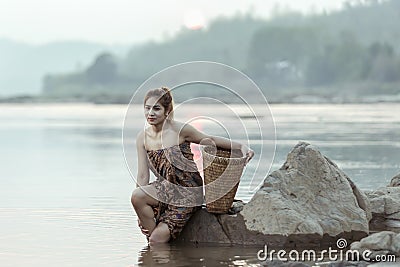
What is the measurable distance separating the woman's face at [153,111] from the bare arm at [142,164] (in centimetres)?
19

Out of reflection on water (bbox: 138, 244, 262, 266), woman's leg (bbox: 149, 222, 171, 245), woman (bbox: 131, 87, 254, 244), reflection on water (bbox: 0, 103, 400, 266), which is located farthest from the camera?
woman's leg (bbox: 149, 222, 171, 245)

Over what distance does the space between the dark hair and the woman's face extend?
3 cm

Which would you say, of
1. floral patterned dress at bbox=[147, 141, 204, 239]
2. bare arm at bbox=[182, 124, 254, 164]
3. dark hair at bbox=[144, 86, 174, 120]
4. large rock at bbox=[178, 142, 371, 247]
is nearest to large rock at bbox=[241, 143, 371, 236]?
large rock at bbox=[178, 142, 371, 247]

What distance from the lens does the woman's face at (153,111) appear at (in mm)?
8023

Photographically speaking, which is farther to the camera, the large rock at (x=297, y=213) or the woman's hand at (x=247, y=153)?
the woman's hand at (x=247, y=153)

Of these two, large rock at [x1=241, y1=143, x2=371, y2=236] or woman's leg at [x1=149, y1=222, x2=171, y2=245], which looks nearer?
large rock at [x1=241, y1=143, x2=371, y2=236]

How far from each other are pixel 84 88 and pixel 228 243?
124863mm

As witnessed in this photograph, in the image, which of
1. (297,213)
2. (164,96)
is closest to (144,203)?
(164,96)

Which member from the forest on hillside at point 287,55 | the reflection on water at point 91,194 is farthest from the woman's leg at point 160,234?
the forest on hillside at point 287,55

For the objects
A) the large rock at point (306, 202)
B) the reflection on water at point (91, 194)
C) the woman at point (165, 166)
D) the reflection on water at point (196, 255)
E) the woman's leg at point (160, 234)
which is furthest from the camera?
the woman's leg at point (160, 234)

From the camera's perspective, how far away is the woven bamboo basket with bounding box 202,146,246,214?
26.3ft

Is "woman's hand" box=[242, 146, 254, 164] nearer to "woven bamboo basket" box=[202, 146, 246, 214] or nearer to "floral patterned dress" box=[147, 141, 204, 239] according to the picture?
"woven bamboo basket" box=[202, 146, 246, 214]

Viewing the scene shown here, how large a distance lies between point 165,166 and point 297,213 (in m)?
1.16

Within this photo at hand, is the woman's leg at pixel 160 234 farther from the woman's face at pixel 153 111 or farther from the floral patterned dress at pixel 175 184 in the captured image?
the woman's face at pixel 153 111
